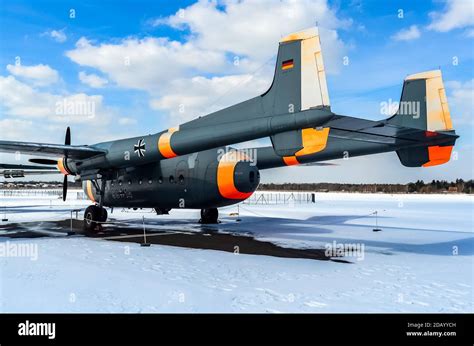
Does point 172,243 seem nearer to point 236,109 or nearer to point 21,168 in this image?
point 236,109

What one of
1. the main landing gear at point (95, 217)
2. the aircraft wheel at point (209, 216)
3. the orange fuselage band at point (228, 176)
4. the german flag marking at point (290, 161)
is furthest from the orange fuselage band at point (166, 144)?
the aircraft wheel at point (209, 216)

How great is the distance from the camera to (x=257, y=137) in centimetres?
1078

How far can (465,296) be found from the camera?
7.12 meters

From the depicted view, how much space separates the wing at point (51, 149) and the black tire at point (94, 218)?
3.02 m

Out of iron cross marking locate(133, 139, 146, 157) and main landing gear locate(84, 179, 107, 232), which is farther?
main landing gear locate(84, 179, 107, 232)

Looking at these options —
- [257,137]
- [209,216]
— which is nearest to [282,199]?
[209,216]

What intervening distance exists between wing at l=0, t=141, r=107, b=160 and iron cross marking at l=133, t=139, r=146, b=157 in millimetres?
2663

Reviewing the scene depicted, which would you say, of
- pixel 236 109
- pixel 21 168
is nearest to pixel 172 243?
pixel 236 109

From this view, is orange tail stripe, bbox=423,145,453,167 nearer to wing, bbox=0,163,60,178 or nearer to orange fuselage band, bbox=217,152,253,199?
orange fuselage band, bbox=217,152,253,199

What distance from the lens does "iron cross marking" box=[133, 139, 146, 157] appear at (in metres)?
14.5

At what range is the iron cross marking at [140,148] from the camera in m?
14.5

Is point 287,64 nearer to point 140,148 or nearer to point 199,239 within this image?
point 140,148

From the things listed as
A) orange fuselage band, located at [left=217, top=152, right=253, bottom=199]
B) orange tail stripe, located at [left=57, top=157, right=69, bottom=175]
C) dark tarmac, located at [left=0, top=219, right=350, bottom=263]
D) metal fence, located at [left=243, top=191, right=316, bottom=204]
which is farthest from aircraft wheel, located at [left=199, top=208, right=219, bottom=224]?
metal fence, located at [left=243, top=191, right=316, bottom=204]
